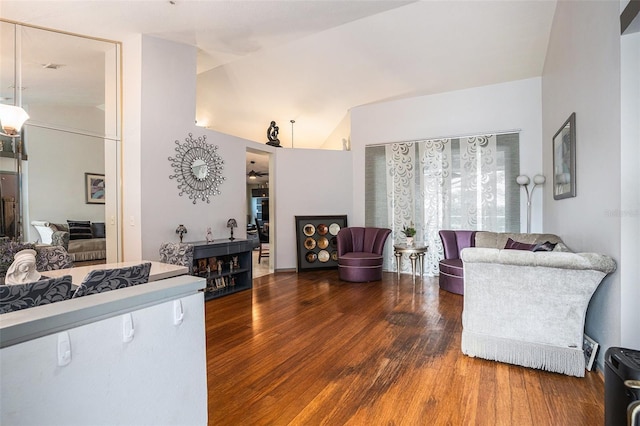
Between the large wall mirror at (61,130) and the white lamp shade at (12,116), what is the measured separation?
0.21 meters

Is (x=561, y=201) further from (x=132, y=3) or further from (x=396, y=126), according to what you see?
(x=132, y=3)

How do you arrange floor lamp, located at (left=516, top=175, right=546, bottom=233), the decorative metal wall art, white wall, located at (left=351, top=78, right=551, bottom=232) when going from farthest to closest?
white wall, located at (left=351, top=78, right=551, bottom=232), floor lamp, located at (left=516, top=175, right=546, bottom=233), the decorative metal wall art

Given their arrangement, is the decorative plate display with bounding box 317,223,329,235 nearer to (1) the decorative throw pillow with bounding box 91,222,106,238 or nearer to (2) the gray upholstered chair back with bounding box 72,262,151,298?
(1) the decorative throw pillow with bounding box 91,222,106,238

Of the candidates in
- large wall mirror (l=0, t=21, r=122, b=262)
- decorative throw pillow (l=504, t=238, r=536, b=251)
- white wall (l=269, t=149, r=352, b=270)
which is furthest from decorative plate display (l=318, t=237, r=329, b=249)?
large wall mirror (l=0, t=21, r=122, b=262)

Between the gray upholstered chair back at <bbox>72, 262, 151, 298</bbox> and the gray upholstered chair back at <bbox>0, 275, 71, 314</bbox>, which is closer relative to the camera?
the gray upholstered chair back at <bbox>0, 275, 71, 314</bbox>

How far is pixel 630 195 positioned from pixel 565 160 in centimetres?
157

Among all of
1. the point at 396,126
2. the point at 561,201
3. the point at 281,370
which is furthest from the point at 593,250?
the point at 396,126

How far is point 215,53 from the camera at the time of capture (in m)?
4.86

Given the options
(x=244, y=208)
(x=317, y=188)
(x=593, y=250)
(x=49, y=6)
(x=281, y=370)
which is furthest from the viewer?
(x=317, y=188)

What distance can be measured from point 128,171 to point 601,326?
17.2 ft

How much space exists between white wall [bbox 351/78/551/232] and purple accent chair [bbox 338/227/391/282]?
0.64 meters

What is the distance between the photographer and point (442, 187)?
17.9 feet

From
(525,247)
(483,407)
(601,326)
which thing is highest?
(525,247)

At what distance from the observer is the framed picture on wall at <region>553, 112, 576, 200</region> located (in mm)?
3047
